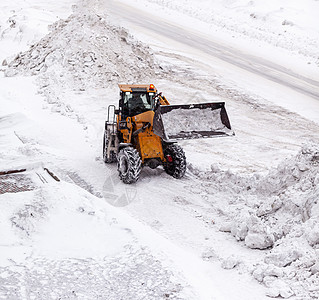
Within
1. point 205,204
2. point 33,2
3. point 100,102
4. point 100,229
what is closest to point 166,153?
point 205,204

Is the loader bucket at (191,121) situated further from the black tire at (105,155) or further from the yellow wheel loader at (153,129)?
the black tire at (105,155)

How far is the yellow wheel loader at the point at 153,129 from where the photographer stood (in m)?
9.58

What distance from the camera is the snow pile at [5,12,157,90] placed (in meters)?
19.8

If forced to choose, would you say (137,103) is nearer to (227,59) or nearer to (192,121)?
(192,121)

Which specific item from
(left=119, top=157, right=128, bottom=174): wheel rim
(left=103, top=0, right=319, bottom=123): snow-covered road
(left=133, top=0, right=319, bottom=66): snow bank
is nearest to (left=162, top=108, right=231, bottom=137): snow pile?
(left=119, top=157, right=128, bottom=174): wheel rim

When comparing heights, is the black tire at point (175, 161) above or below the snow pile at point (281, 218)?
below

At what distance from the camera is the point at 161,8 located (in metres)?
34.8

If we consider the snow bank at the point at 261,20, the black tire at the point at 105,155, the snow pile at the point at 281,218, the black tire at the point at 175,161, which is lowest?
the black tire at the point at 105,155

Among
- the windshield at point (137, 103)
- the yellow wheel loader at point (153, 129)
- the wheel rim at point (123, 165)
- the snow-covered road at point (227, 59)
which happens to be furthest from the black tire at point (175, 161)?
the snow-covered road at point (227, 59)

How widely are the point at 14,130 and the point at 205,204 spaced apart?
764 centimetres

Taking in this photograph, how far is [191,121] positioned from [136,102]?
6.35ft

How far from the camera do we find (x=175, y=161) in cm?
1062

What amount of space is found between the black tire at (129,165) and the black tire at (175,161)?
0.90m

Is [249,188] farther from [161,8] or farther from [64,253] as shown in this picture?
[161,8]
